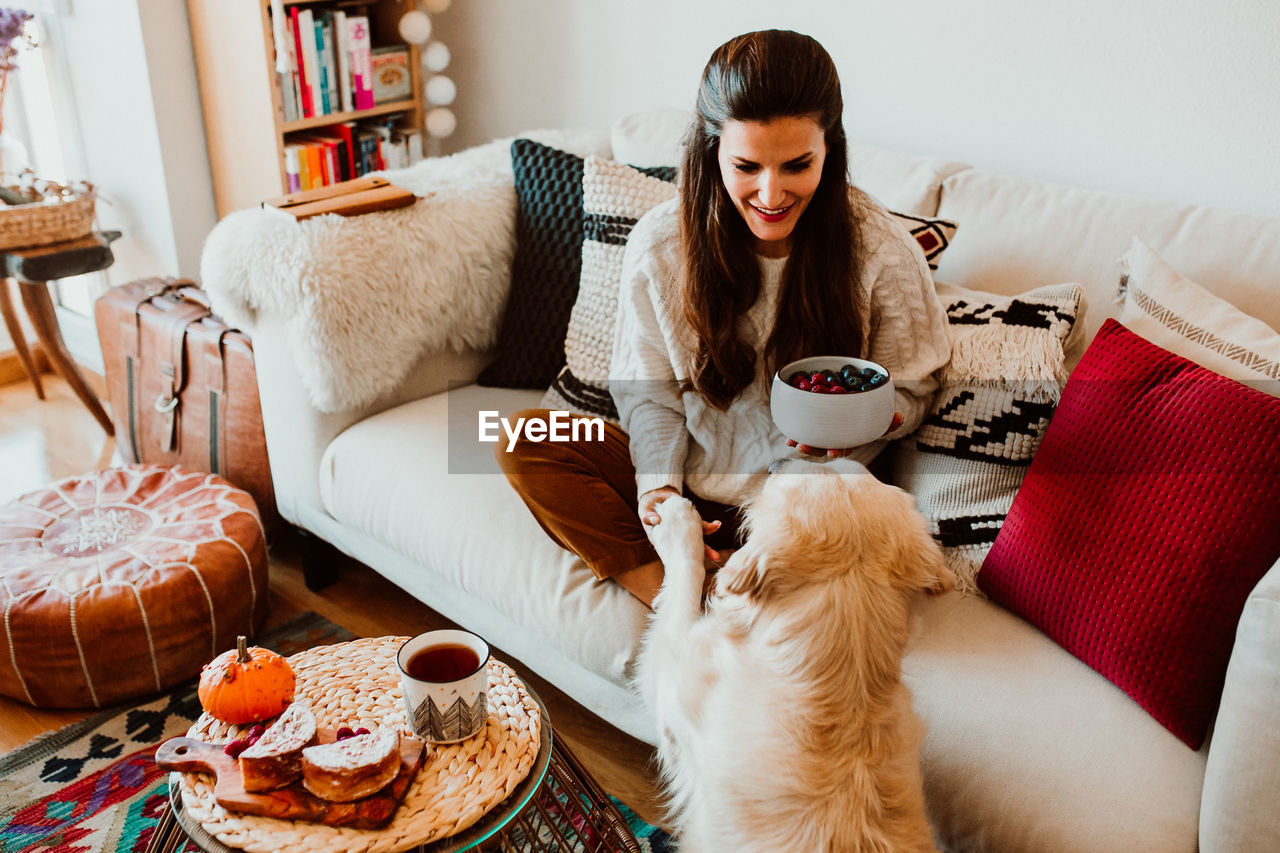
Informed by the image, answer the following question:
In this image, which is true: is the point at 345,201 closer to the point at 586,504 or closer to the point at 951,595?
the point at 586,504

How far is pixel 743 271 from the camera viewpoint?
5.21ft

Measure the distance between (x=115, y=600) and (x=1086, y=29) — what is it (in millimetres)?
2033

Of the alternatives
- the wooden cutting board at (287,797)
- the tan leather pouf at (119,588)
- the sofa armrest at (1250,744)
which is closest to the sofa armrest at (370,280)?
the tan leather pouf at (119,588)

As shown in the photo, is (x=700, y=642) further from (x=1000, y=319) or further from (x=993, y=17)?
(x=993, y=17)

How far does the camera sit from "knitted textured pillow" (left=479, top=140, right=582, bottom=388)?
2051 mm

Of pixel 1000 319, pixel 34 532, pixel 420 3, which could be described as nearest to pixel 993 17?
pixel 1000 319

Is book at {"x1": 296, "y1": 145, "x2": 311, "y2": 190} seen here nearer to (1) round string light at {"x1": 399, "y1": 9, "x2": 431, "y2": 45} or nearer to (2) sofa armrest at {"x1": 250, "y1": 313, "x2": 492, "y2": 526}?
(1) round string light at {"x1": 399, "y1": 9, "x2": 431, "y2": 45}

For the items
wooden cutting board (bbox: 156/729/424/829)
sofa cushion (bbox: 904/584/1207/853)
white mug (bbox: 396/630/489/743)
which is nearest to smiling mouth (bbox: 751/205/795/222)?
sofa cushion (bbox: 904/584/1207/853)

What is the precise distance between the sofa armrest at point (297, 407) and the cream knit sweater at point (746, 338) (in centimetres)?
57

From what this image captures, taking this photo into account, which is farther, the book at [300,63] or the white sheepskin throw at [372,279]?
the book at [300,63]

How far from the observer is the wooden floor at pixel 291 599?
174 centimetres

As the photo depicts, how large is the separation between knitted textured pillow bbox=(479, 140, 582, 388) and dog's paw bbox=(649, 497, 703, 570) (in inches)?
25.6

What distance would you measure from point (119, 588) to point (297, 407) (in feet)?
1.52

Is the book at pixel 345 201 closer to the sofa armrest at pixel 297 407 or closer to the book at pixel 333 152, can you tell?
the sofa armrest at pixel 297 407
